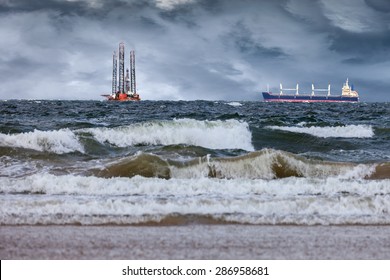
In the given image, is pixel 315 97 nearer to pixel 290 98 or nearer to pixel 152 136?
pixel 290 98

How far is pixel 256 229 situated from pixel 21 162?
6051 millimetres

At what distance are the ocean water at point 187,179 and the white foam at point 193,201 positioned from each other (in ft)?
0.04

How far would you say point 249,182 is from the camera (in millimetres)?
6121

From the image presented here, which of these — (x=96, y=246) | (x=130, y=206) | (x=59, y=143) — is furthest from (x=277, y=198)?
(x=59, y=143)

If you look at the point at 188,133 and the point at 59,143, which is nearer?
the point at 59,143

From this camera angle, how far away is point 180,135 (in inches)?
531

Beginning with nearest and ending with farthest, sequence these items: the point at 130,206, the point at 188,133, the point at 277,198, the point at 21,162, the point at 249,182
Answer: the point at 130,206, the point at 277,198, the point at 249,182, the point at 21,162, the point at 188,133

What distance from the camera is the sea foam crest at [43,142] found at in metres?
10.1

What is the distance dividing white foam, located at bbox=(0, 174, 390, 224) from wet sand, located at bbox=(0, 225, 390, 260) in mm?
286

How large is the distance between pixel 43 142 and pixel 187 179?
5030 mm

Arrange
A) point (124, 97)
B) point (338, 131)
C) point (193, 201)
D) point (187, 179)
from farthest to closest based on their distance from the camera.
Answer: point (124, 97) < point (338, 131) < point (187, 179) < point (193, 201)

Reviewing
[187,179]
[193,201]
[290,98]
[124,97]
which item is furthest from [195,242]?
[290,98]

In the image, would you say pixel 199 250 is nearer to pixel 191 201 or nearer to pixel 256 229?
pixel 256 229
